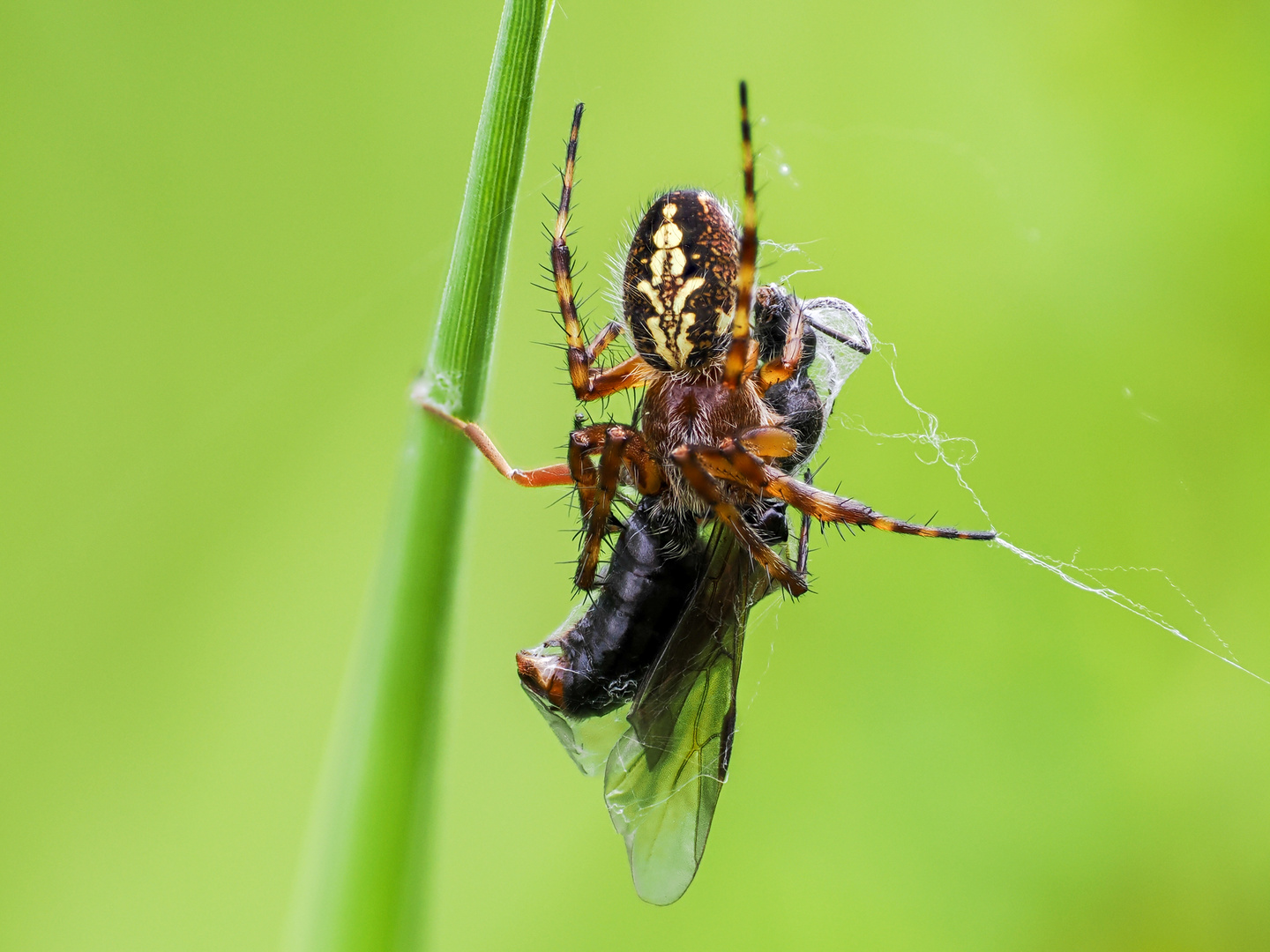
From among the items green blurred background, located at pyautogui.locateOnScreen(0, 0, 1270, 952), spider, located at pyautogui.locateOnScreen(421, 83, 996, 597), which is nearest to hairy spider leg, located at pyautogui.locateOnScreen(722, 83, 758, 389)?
spider, located at pyautogui.locateOnScreen(421, 83, 996, 597)

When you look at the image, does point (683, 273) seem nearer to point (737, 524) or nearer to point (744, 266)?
point (744, 266)

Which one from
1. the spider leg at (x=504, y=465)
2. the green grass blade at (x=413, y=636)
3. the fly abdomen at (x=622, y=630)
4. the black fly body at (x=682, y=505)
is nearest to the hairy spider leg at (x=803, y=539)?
the black fly body at (x=682, y=505)

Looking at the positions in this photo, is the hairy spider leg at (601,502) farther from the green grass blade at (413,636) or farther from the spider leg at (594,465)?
the green grass blade at (413,636)

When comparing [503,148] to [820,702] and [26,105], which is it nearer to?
[820,702]

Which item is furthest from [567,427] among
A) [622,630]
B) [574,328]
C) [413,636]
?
[413,636]

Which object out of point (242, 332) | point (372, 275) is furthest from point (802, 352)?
point (242, 332)

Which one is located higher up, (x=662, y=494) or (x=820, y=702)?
(x=662, y=494)
